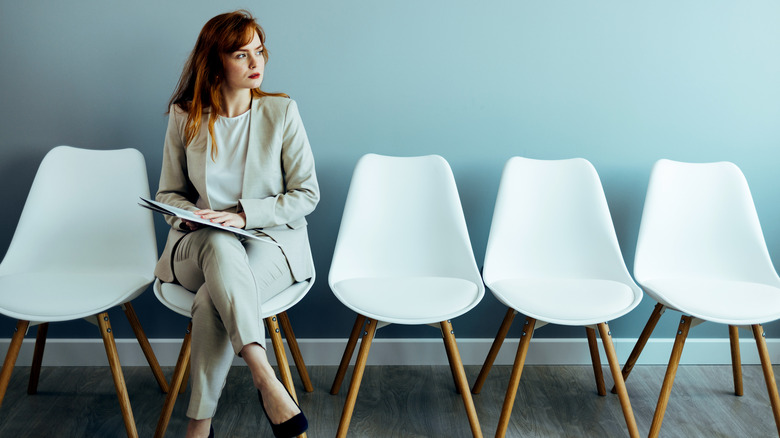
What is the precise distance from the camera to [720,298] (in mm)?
1688

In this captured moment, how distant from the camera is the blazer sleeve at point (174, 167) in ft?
5.58

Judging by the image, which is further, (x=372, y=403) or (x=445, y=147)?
(x=445, y=147)

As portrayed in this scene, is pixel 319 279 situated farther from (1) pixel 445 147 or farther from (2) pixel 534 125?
(2) pixel 534 125

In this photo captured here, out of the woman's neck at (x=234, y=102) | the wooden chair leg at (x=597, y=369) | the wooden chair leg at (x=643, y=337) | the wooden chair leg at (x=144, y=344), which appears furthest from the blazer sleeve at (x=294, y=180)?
the wooden chair leg at (x=643, y=337)

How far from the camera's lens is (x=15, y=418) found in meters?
1.74

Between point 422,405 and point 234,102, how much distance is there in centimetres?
116

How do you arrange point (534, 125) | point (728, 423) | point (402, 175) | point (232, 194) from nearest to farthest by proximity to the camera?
point (232, 194) < point (728, 423) < point (402, 175) < point (534, 125)

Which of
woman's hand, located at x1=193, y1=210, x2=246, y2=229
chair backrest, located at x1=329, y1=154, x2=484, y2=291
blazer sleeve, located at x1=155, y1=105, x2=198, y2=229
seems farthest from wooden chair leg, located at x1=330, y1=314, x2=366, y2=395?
blazer sleeve, located at x1=155, y1=105, x2=198, y2=229

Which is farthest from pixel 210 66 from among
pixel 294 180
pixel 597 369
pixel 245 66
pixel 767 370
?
pixel 767 370

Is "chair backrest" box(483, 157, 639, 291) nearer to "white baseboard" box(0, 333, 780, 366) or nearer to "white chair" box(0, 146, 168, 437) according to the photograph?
"white baseboard" box(0, 333, 780, 366)

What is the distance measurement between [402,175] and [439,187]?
0.14 metres

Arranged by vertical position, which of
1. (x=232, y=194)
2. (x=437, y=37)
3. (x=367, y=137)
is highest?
(x=437, y=37)

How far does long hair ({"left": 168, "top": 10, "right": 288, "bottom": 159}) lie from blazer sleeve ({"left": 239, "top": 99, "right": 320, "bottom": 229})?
0.69 feet

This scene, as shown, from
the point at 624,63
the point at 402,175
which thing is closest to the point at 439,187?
the point at 402,175
